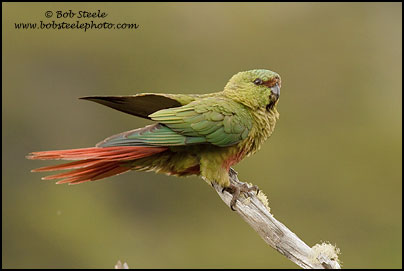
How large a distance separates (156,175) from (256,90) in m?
3.82

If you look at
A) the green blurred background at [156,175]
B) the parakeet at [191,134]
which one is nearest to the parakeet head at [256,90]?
the parakeet at [191,134]

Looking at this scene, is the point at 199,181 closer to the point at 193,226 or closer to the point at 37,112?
the point at 193,226

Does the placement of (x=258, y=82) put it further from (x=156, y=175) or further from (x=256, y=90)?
(x=156, y=175)

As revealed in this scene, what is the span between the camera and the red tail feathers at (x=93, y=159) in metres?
3.33

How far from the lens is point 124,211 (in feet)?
25.5

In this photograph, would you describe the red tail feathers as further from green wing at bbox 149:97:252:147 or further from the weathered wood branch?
the weathered wood branch

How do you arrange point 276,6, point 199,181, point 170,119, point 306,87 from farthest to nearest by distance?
point 276,6, point 306,87, point 199,181, point 170,119

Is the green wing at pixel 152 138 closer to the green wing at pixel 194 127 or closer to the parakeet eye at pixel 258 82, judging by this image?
the green wing at pixel 194 127

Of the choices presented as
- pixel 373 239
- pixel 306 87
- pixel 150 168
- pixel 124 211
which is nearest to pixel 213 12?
pixel 306 87

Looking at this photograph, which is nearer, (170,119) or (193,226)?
(170,119)

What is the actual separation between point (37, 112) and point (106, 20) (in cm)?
149

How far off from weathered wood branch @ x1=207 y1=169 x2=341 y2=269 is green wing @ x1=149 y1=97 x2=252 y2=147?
1.27 feet

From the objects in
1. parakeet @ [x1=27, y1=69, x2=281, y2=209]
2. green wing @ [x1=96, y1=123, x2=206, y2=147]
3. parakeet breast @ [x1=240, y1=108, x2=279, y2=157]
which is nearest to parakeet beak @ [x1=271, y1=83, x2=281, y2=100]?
parakeet @ [x1=27, y1=69, x2=281, y2=209]

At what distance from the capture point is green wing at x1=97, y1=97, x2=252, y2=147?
3.59 metres
